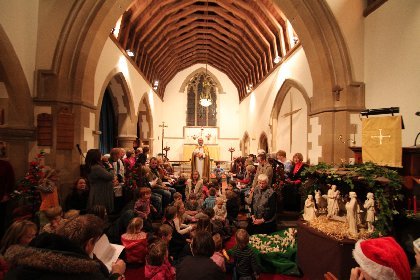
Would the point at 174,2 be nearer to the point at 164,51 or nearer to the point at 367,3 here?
the point at 164,51

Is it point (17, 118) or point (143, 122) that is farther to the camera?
point (143, 122)

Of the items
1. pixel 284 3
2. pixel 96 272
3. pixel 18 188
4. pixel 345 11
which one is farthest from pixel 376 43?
pixel 18 188

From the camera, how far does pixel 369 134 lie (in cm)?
335

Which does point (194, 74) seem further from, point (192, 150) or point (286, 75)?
point (286, 75)

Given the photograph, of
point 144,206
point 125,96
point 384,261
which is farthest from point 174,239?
point 125,96

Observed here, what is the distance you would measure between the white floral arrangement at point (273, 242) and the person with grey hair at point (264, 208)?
0.14 m

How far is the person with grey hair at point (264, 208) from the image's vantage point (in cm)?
374

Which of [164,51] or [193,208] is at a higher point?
[164,51]

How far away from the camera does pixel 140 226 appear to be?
3164mm

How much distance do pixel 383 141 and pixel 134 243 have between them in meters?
3.09

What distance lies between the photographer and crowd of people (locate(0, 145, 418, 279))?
3.74ft

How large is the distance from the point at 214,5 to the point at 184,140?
8.65m

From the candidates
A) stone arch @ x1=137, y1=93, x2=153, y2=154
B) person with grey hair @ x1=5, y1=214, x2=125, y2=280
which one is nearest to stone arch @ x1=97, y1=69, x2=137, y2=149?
stone arch @ x1=137, y1=93, x2=153, y2=154

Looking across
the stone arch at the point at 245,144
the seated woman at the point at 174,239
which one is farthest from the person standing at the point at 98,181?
the stone arch at the point at 245,144
